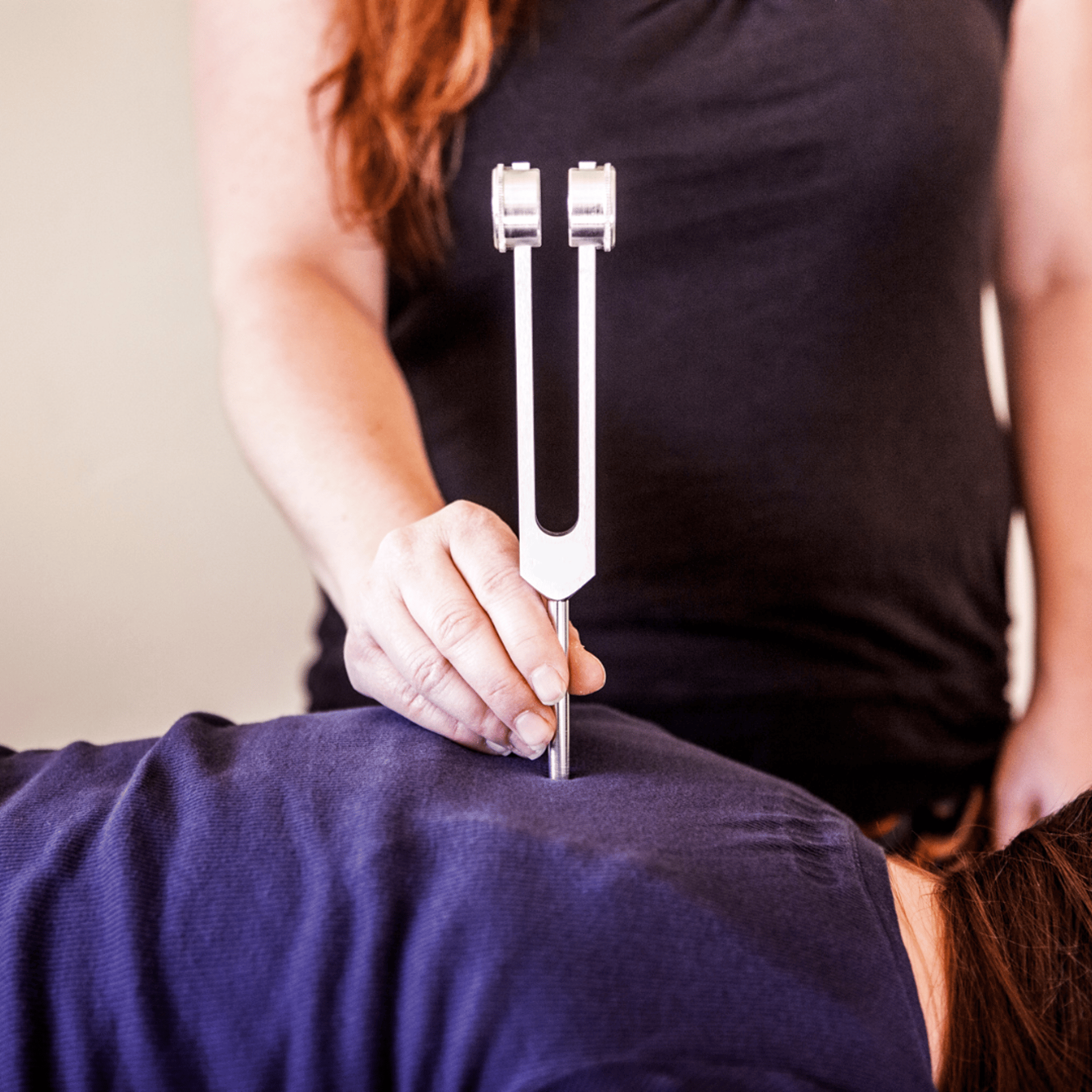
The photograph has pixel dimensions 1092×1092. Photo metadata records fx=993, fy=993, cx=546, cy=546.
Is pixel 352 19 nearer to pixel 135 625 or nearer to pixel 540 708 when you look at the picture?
pixel 540 708

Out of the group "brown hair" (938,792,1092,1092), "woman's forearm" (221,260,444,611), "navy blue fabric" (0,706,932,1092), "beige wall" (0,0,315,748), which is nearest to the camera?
"navy blue fabric" (0,706,932,1092)

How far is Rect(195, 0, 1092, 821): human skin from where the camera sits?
24.2 inches

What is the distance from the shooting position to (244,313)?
917 mm

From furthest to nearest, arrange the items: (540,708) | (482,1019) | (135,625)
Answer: (135,625), (540,708), (482,1019)

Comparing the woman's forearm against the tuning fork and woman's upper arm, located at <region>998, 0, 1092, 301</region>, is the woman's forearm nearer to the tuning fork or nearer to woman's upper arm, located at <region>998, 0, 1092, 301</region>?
the tuning fork

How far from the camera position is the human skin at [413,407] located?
615 mm

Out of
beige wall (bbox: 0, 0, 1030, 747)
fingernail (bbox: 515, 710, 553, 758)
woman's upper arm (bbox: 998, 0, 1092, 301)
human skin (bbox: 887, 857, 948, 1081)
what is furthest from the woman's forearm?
woman's upper arm (bbox: 998, 0, 1092, 301)

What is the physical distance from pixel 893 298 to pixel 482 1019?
0.77 metres

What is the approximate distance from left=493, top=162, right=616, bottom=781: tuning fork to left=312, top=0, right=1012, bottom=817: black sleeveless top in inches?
14.0

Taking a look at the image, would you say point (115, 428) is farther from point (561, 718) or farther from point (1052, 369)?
point (1052, 369)

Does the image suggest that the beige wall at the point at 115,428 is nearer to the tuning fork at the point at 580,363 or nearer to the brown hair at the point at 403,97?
the brown hair at the point at 403,97

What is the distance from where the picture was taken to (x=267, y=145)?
94 cm

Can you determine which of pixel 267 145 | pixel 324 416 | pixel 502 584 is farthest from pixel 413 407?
pixel 502 584

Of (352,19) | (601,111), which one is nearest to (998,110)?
(601,111)
